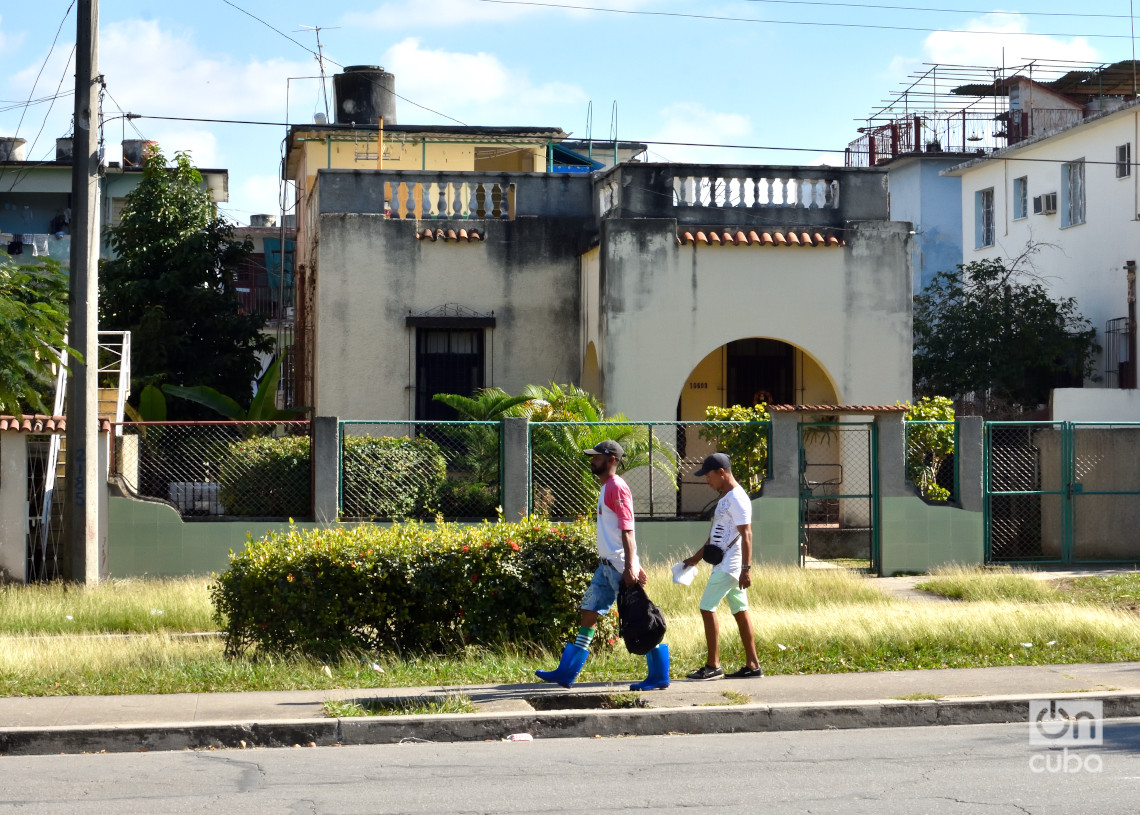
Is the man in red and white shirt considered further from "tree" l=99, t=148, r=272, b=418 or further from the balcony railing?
"tree" l=99, t=148, r=272, b=418

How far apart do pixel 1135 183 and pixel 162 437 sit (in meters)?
21.0

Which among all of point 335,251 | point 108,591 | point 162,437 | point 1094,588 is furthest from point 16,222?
point 1094,588

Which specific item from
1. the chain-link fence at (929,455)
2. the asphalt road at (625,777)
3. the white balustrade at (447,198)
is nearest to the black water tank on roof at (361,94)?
the white balustrade at (447,198)

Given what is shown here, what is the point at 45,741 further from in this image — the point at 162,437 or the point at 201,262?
the point at 201,262

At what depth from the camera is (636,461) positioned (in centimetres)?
1730

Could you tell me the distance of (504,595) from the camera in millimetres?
10625

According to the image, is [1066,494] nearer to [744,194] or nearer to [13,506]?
[744,194]

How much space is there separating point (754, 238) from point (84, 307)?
9.63 metres

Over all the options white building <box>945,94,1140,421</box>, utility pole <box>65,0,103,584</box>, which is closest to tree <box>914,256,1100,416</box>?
white building <box>945,94,1140,421</box>

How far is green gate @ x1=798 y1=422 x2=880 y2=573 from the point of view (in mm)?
18266

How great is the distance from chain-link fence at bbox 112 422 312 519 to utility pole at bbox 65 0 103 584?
1.25m

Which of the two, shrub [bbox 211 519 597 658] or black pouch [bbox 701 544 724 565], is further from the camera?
shrub [bbox 211 519 597 658]

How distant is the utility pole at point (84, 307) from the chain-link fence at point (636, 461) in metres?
5.20

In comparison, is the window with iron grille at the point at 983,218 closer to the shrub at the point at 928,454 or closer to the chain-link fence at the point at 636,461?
the shrub at the point at 928,454
